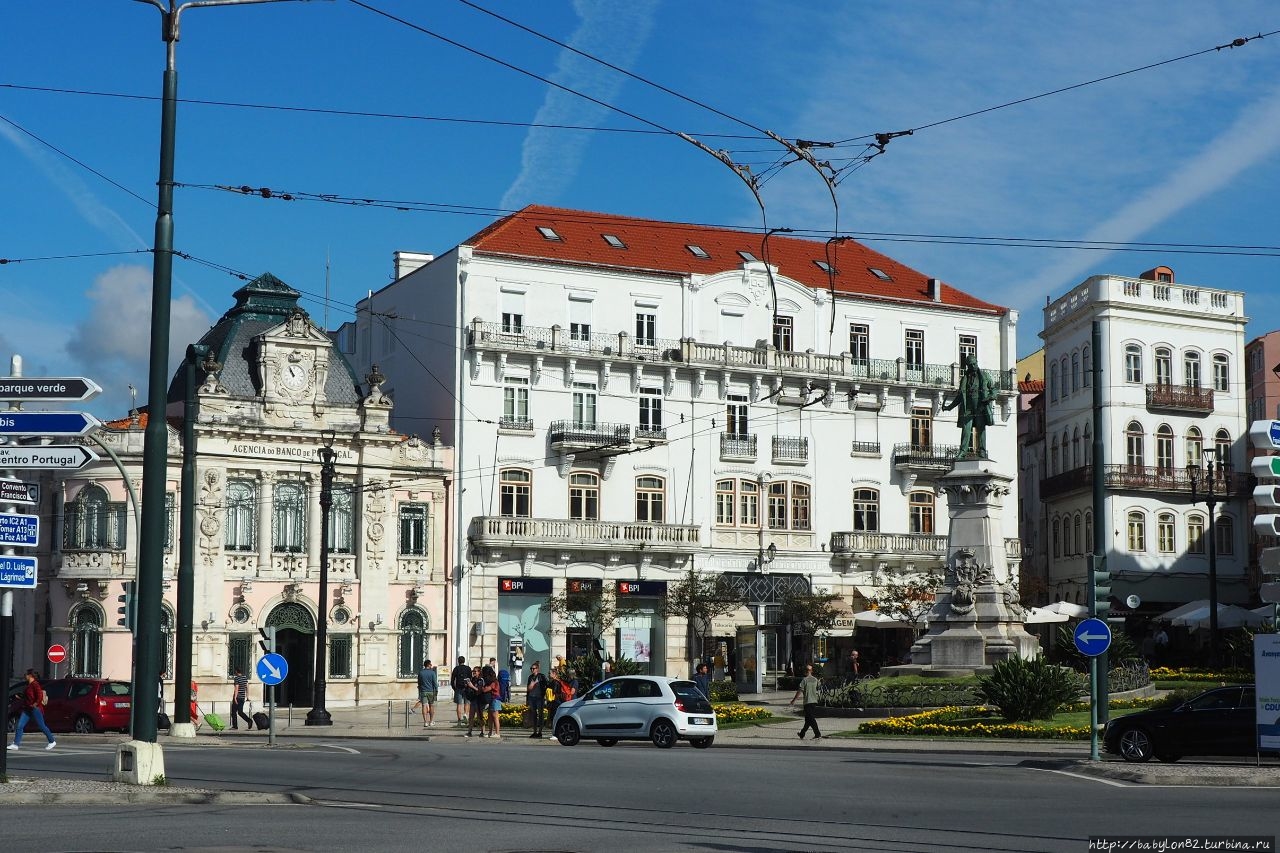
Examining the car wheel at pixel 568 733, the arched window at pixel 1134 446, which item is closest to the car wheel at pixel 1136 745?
the car wheel at pixel 568 733

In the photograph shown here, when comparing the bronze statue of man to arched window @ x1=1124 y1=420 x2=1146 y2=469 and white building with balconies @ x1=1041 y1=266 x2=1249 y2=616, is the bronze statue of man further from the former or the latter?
arched window @ x1=1124 y1=420 x2=1146 y2=469

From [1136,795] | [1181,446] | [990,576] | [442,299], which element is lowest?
[1136,795]

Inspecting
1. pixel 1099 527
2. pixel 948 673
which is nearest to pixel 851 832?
pixel 1099 527

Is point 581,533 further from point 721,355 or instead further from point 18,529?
point 18,529

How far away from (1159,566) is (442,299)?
98.7 ft

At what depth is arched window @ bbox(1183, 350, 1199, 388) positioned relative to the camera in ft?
229

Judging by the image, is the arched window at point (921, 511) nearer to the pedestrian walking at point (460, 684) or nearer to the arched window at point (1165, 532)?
the arched window at point (1165, 532)

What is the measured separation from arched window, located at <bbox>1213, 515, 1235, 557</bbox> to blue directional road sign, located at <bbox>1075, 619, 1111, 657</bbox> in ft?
150

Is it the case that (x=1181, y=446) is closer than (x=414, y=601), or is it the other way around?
(x=414, y=601)

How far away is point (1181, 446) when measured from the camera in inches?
2739

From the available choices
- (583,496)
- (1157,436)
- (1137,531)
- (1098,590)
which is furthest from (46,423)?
(1157,436)

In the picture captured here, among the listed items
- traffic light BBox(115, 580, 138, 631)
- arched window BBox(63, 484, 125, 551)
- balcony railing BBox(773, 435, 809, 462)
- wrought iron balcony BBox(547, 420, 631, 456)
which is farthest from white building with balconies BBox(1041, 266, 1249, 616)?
traffic light BBox(115, 580, 138, 631)

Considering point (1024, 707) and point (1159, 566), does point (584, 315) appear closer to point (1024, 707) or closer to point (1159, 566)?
point (1159, 566)

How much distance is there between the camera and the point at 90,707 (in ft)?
137
